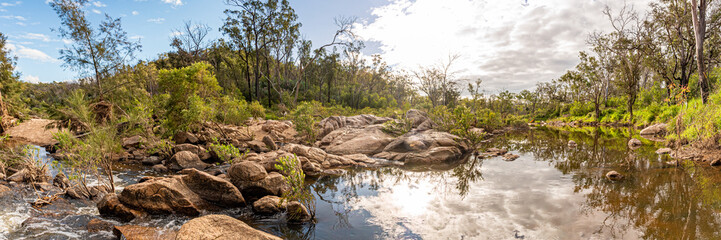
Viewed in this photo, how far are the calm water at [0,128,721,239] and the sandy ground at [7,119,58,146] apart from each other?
11.3 metres

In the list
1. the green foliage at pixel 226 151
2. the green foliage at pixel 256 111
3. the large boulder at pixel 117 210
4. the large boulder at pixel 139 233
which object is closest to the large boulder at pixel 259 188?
the large boulder at pixel 117 210

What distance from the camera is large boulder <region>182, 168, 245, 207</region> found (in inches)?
259

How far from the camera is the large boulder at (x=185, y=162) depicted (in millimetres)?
10234

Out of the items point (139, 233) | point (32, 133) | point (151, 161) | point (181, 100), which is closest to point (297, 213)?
point (139, 233)

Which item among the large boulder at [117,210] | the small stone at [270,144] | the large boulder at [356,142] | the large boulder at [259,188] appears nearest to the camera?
the large boulder at [117,210]

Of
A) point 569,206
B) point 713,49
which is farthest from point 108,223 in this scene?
point 713,49

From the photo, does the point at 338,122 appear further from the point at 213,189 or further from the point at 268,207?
the point at 268,207

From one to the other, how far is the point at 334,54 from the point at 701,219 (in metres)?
39.9

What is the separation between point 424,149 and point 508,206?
21.3ft

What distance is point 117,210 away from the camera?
228 inches

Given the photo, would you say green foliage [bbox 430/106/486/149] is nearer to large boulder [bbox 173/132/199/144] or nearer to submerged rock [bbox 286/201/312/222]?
submerged rock [bbox 286/201/312/222]

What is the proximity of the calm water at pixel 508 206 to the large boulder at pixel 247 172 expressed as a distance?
3.46ft

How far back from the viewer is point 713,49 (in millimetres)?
21438

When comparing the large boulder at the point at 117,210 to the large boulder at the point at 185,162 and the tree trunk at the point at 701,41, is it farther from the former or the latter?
the tree trunk at the point at 701,41
